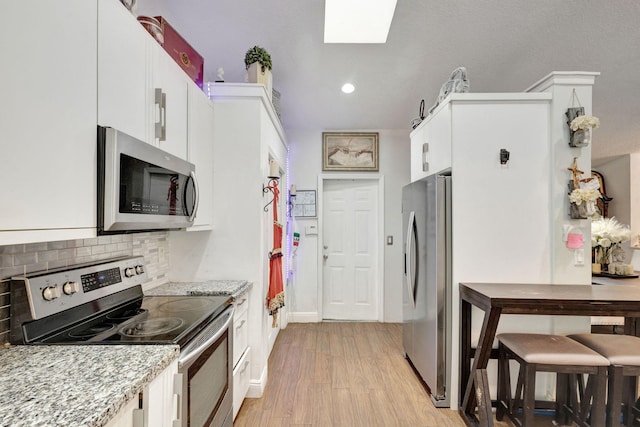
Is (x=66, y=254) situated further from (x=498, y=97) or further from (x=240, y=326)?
(x=498, y=97)

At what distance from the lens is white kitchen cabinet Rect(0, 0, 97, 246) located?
0.77 m

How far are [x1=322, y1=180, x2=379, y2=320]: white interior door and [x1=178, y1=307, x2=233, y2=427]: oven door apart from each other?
2.52m

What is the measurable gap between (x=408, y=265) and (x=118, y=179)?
2.28 metres

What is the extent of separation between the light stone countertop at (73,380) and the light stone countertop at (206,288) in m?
0.80

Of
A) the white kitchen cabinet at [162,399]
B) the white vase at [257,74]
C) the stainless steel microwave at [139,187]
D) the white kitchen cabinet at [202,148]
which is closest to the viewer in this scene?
the white kitchen cabinet at [162,399]

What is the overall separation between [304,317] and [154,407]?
3.17 metres

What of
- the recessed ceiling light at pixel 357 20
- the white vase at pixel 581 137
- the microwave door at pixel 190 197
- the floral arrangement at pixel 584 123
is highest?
the recessed ceiling light at pixel 357 20

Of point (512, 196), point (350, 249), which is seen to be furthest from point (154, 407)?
point (350, 249)

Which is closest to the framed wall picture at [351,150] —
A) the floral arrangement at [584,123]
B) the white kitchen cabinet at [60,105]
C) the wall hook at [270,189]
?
the wall hook at [270,189]

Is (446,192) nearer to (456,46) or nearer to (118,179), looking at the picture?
(456,46)

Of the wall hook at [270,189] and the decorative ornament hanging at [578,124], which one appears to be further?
the wall hook at [270,189]

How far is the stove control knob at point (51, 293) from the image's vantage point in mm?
1103

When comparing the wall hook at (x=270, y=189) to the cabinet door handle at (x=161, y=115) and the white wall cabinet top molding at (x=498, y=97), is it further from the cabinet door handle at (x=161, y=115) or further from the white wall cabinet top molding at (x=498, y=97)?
the white wall cabinet top molding at (x=498, y=97)

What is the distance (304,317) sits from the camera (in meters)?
4.04
